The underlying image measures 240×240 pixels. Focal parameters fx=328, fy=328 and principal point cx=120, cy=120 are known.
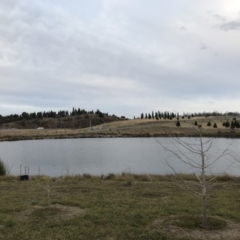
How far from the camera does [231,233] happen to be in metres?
6.34

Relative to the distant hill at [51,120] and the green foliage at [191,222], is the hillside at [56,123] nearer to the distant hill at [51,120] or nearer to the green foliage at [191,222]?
the distant hill at [51,120]

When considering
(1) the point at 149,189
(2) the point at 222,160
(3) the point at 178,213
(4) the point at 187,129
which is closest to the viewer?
(3) the point at 178,213

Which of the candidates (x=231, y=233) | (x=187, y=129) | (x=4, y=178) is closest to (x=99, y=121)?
(x=187, y=129)

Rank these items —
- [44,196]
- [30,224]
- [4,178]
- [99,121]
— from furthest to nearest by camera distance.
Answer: [99,121] → [4,178] → [44,196] → [30,224]

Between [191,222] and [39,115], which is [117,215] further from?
[39,115]

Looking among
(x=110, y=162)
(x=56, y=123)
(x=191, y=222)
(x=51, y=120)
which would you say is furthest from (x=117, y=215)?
(x=51, y=120)

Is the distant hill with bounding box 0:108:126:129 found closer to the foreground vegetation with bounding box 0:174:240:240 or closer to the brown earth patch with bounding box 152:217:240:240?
the foreground vegetation with bounding box 0:174:240:240

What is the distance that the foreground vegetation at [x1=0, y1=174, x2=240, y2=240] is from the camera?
630 centimetres

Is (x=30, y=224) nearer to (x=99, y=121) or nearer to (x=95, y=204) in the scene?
(x=95, y=204)

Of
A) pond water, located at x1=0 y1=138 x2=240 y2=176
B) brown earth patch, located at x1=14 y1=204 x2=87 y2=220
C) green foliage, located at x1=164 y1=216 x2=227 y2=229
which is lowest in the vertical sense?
pond water, located at x1=0 y1=138 x2=240 y2=176

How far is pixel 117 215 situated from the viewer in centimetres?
768

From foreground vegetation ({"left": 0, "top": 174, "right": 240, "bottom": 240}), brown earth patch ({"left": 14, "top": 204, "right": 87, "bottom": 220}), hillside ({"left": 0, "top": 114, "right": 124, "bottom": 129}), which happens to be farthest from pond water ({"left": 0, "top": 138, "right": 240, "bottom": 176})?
hillside ({"left": 0, "top": 114, "right": 124, "bottom": 129})

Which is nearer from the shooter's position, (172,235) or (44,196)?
(172,235)

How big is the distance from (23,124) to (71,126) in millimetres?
22587
